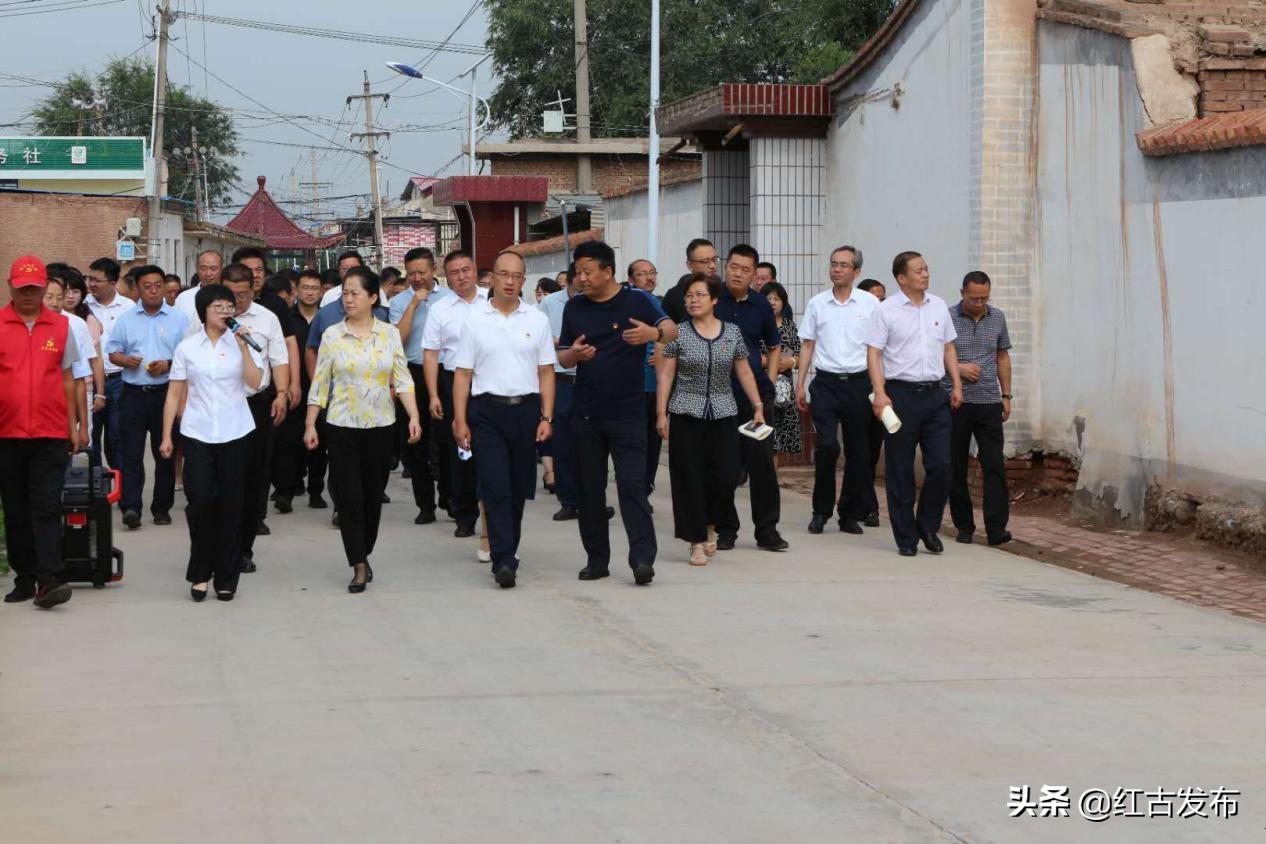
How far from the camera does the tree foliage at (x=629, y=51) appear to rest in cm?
5519

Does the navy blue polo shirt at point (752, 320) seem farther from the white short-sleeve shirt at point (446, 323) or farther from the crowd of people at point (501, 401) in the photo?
the white short-sleeve shirt at point (446, 323)

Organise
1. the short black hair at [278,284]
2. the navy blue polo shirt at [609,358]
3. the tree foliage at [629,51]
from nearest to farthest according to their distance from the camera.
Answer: the navy blue polo shirt at [609,358] → the short black hair at [278,284] → the tree foliage at [629,51]

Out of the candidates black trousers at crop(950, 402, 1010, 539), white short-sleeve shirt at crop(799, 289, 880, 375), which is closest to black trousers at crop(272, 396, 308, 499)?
white short-sleeve shirt at crop(799, 289, 880, 375)

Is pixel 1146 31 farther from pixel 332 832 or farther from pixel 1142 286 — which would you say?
pixel 332 832

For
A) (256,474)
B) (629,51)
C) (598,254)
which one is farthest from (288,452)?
(629,51)

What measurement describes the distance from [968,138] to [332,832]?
10072 millimetres

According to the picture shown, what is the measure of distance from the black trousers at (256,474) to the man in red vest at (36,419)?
3.24 ft

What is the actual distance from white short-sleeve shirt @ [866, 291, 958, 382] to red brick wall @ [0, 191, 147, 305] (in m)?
43.2

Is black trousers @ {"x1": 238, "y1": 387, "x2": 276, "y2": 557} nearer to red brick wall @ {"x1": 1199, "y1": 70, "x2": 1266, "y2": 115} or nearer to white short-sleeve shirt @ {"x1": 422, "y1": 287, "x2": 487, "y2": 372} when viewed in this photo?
white short-sleeve shirt @ {"x1": 422, "y1": 287, "x2": 487, "y2": 372}

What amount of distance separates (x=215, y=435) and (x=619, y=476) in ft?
7.37

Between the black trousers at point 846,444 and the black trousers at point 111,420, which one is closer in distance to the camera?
the black trousers at point 846,444

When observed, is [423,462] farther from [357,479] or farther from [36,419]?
[36,419]

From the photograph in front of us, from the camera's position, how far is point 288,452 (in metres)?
13.7

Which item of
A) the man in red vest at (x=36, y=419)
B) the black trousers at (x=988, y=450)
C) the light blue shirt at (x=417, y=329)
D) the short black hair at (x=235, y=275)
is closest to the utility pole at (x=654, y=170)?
the light blue shirt at (x=417, y=329)
